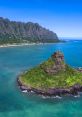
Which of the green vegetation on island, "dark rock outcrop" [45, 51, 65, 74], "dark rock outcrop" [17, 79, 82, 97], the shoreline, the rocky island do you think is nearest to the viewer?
the shoreline

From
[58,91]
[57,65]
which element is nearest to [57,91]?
[58,91]

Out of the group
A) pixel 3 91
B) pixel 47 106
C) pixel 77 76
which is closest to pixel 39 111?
pixel 47 106

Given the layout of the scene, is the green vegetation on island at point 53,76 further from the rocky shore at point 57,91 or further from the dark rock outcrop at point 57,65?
the rocky shore at point 57,91

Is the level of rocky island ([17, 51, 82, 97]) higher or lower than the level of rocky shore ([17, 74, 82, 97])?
higher

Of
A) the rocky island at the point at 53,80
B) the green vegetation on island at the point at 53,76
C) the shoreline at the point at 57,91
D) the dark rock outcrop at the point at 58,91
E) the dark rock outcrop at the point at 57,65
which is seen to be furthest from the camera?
the dark rock outcrop at the point at 57,65

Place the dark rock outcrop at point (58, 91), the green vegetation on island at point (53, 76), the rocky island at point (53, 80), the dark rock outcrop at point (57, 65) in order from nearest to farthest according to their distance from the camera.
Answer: the dark rock outcrop at point (58, 91) < the rocky island at point (53, 80) < the green vegetation on island at point (53, 76) < the dark rock outcrop at point (57, 65)

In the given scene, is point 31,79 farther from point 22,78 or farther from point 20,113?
point 20,113

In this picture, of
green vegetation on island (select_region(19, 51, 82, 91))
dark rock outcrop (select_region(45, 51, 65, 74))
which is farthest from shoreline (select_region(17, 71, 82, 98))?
dark rock outcrop (select_region(45, 51, 65, 74))

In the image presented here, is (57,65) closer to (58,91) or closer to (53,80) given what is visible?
(53,80)

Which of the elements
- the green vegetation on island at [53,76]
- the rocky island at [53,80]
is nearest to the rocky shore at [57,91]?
the rocky island at [53,80]

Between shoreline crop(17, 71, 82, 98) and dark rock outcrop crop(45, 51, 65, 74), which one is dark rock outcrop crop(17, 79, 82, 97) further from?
dark rock outcrop crop(45, 51, 65, 74)
